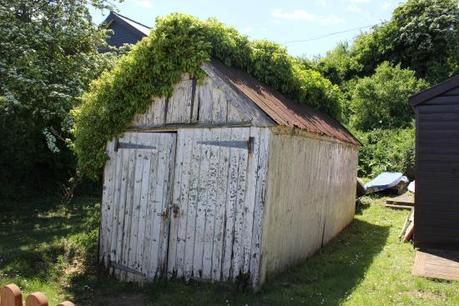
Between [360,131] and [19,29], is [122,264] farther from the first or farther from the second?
[360,131]

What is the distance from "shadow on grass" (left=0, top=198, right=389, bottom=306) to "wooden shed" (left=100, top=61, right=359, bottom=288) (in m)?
0.26

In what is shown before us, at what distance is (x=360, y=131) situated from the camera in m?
24.5

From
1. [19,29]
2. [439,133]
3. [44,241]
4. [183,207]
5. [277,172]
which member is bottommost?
[44,241]

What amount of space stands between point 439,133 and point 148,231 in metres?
6.39

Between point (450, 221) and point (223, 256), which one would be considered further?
point (450, 221)

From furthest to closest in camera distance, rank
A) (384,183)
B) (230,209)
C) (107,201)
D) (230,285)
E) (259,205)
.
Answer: (384,183) < (107,201) < (230,209) < (230,285) < (259,205)

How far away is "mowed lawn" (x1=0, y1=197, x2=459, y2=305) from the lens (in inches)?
262

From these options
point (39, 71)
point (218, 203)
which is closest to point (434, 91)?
point (218, 203)

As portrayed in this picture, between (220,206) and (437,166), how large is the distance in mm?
5303

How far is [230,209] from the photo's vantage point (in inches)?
277

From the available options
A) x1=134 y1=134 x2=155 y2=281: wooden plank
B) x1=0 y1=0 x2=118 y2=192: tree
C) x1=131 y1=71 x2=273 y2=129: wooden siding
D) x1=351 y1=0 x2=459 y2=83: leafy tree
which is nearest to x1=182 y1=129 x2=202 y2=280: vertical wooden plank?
x1=131 y1=71 x2=273 y2=129: wooden siding

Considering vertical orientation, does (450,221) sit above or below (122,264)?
above

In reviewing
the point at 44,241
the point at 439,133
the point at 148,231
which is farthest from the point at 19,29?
the point at 439,133

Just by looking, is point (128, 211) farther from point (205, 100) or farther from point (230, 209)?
Answer: point (205, 100)
